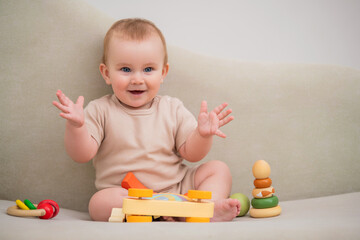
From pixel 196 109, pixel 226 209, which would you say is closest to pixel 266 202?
pixel 226 209

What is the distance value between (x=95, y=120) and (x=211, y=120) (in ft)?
1.27

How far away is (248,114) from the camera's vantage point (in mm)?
1458

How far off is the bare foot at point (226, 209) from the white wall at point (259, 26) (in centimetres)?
98

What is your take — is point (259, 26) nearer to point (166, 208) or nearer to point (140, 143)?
point (140, 143)

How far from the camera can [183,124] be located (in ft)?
4.31


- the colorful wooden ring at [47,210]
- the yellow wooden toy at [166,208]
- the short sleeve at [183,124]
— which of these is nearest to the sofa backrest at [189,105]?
the short sleeve at [183,124]

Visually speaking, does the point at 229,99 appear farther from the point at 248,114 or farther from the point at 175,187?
the point at 175,187

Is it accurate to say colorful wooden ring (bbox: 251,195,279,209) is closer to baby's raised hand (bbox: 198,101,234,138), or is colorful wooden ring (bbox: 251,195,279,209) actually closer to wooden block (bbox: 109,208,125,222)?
baby's raised hand (bbox: 198,101,234,138)

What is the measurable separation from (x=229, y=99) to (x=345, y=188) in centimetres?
52

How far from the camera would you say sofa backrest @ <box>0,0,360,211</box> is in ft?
4.24

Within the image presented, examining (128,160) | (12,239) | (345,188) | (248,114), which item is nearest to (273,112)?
(248,114)

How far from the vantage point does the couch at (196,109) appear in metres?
1.28

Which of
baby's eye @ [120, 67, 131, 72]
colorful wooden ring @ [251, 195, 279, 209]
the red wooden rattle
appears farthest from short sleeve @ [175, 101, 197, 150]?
the red wooden rattle

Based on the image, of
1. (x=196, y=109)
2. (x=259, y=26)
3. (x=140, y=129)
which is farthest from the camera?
(x=259, y=26)
